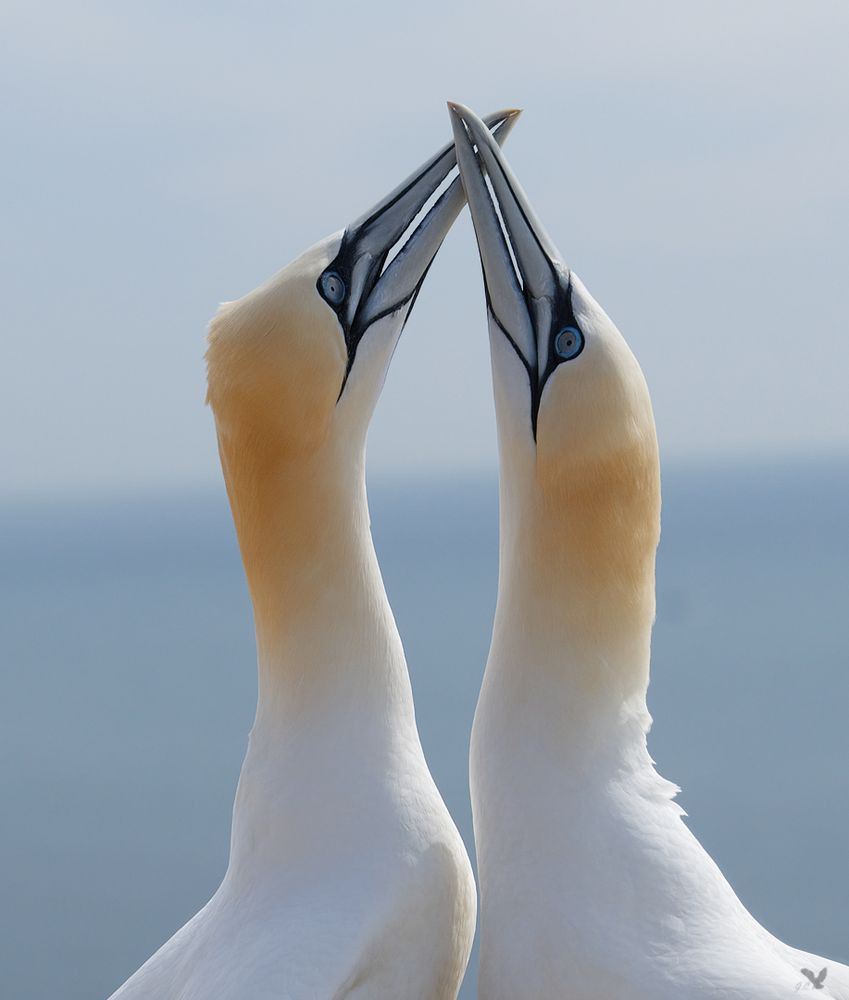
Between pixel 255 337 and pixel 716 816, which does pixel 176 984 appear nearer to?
pixel 255 337

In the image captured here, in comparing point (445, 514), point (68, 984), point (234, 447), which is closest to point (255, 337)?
point (234, 447)

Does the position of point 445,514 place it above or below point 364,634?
below

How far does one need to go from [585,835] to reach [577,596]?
644 mm

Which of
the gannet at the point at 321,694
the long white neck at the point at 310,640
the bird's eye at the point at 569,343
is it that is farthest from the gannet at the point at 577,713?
the long white neck at the point at 310,640

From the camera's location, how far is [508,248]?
177 inches

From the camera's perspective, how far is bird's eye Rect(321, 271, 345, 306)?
4.29 meters

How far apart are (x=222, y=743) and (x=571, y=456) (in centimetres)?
4213

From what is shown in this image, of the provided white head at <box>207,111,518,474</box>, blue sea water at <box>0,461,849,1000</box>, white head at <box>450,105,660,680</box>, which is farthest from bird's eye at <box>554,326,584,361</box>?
blue sea water at <box>0,461,849,1000</box>

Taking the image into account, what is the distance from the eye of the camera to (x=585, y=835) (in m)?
3.92

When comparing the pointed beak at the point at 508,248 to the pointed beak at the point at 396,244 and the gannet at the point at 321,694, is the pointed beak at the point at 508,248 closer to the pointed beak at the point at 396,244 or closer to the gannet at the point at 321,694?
the pointed beak at the point at 396,244

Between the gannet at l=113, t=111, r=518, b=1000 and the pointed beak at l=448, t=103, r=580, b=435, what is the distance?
32 centimetres

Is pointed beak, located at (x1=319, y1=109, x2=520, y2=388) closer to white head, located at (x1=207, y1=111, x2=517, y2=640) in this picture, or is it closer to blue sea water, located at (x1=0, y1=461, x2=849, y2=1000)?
white head, located at (x1=207, y1=111, x2=517, y2=640)

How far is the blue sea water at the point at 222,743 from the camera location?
1190 inches

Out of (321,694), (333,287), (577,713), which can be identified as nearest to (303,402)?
(333,287)
